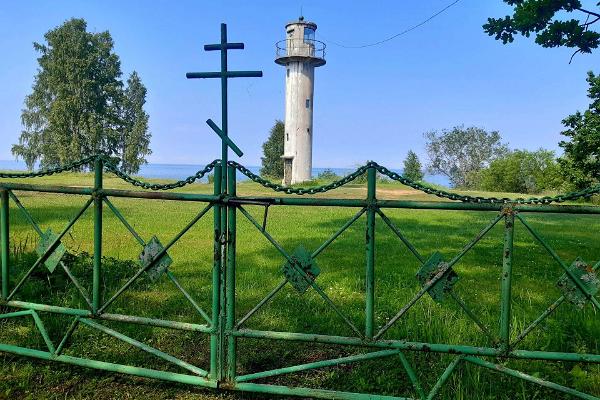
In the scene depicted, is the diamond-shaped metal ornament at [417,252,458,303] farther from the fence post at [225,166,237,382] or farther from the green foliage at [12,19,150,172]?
the green foliage at [12,19,150,172]

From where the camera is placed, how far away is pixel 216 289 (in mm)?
3680

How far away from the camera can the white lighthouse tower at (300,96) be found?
3378 centimetres

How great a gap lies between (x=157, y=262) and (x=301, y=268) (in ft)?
3.44

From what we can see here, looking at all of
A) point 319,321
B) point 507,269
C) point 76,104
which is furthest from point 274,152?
point 507,269

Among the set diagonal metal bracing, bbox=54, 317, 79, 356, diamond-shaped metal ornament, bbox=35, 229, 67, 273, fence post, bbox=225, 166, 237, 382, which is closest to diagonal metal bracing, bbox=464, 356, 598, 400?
fence post, bbox=225, 166, 237, 382

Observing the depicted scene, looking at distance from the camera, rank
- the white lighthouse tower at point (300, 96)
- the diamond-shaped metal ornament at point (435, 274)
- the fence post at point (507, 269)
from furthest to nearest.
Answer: the white lighthouse tower at point (300, 96) < the diamond-shaped metal ornament at point (435, 274) < the fence post at point (507, 269)

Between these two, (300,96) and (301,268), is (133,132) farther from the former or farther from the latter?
(301,268)

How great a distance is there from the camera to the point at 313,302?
6031 millimetres

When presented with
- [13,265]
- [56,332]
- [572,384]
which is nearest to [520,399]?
[572,384]

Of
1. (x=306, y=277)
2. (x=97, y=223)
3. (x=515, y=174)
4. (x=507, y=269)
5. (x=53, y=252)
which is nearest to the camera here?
(x=507, y=269)

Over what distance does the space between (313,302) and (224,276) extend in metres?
2.52

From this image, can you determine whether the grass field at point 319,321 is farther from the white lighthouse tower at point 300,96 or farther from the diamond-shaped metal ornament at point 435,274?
the white lighthouse tower at point 300,96

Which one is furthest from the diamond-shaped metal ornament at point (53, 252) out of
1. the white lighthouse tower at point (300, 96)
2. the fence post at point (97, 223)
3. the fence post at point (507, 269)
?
the white lighthouse tower at point (300, 96)

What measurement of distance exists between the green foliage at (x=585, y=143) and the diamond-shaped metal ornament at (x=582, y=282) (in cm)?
659
